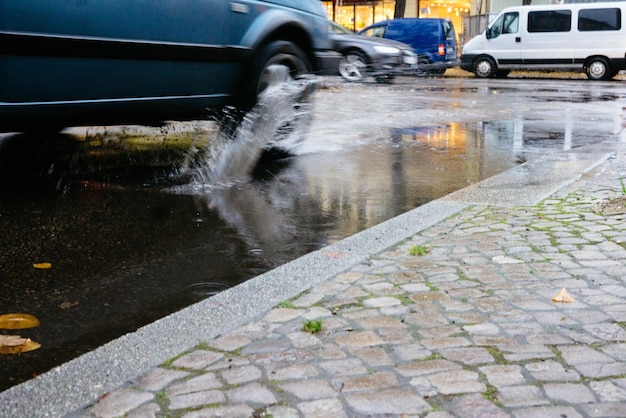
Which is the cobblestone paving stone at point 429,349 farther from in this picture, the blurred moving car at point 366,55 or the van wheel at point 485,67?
the van wheel at point 485,67

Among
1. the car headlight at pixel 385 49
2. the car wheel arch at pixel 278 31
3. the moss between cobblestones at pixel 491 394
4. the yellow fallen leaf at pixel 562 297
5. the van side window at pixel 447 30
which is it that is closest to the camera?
the moss between cobblestones at pixel 491 394

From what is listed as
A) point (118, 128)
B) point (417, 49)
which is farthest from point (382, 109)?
point (417, 49)

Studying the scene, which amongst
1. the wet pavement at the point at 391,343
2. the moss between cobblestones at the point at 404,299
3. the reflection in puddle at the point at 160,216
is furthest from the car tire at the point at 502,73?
the moss between cobblestones at the point at 404,299

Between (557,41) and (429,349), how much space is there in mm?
23368

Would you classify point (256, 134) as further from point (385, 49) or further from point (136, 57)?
point (385, 49)

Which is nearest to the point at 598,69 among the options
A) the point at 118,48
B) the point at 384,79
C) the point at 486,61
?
the point at 486,61

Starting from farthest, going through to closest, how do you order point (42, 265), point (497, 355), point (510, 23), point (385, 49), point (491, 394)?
point (510, 23) < point (385, 49) < point (42, 265) < point (497, 355) < point (491, 394)

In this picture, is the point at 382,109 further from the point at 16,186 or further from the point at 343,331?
the point at 343,331

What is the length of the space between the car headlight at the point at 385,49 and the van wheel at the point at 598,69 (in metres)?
6.84

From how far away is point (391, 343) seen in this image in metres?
3.04

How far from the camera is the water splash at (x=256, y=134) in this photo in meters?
6.97

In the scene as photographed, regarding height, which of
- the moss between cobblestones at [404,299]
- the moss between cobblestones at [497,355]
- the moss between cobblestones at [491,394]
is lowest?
the moss between cobblestones at [491,394]

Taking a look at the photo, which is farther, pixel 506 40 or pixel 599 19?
pixel 506 40

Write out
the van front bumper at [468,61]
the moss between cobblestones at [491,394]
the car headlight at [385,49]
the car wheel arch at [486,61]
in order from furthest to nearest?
the van front bumper at [468,61] → the car wheel arch at [486,61] → the car headlight at [385,49] → the moss between cobblestones at [491,394]
